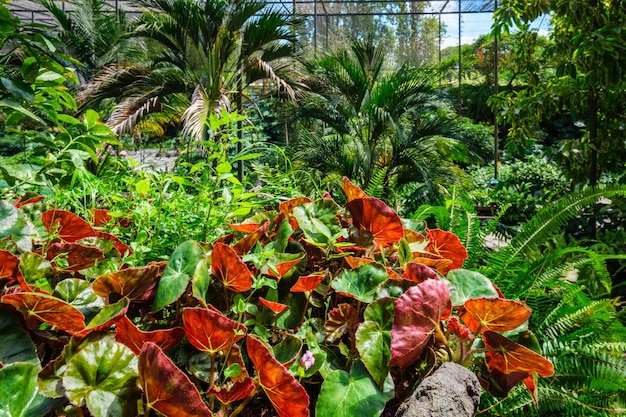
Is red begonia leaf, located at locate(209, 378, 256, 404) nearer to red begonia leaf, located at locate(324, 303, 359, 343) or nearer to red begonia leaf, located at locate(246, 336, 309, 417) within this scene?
red begonia leaf, located at locate(246, 336, 309, 417)

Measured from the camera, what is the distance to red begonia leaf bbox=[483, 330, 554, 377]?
52 centimetres

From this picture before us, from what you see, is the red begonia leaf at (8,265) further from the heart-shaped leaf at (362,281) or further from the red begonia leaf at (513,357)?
the red begonia leaf at (513,357)

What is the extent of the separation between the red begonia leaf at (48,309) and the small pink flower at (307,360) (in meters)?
0.22

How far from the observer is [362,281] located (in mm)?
605

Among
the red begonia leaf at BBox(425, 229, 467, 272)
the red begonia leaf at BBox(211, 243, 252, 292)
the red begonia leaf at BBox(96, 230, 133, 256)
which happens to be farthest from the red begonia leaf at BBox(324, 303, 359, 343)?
the red begonia leaf at BBox(96, 230, 133, 256)

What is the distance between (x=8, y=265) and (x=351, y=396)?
385mm

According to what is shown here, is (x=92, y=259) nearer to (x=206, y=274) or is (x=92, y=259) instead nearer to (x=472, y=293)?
(x=206, y=274)

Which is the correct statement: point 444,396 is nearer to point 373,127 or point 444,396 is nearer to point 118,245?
point 118,245

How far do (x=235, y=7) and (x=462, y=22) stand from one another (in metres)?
10.6

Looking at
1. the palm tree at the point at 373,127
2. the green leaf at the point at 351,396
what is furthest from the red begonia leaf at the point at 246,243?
the palm tree at the point at 373,127

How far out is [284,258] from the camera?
60cm

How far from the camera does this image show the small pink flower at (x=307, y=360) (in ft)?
1.69

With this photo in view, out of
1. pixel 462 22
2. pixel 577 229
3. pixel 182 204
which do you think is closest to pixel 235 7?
pixel 577 229

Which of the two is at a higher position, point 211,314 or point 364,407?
point 211,314
